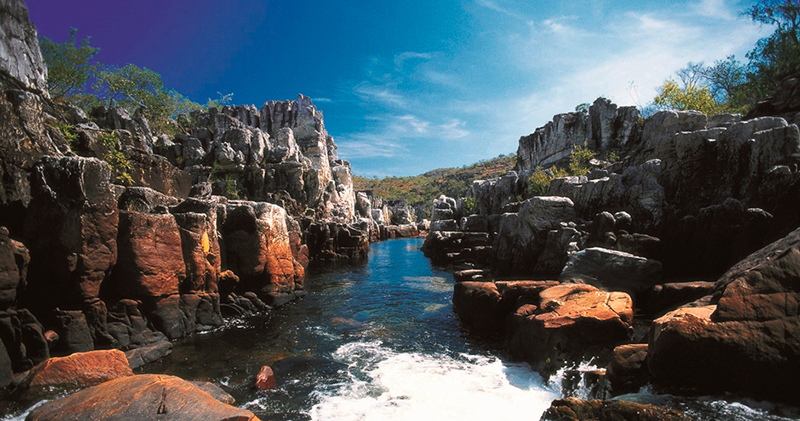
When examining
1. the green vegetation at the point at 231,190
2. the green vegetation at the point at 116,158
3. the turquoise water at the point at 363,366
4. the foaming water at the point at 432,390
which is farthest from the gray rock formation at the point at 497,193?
the green vegetation at the point at 116,158

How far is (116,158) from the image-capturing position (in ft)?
55.5

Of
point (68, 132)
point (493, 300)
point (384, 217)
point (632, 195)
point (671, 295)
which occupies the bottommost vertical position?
point (493, 300)

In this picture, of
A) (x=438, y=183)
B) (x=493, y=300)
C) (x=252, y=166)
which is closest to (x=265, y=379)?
(x=493, y=300)

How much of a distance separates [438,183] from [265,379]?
14148 centimetres

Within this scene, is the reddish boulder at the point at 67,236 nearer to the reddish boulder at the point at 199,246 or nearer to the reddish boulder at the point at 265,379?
the reddish boulder at the point at 199,246

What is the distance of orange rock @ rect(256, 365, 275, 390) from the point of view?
29.8 ft

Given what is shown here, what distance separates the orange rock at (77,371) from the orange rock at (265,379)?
2.92m

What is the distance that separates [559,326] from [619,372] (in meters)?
2.55

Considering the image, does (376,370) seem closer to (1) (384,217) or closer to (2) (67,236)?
(2) (67,236)

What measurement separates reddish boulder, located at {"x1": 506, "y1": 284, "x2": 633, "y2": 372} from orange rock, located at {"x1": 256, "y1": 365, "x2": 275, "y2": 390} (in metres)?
7.22

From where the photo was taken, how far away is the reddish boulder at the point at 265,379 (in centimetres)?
907

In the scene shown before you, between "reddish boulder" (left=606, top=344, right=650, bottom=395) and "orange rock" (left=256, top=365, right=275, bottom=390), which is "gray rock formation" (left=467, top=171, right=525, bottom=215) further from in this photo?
"orange rock" (left=256, top=365, right=275, bottom=390)

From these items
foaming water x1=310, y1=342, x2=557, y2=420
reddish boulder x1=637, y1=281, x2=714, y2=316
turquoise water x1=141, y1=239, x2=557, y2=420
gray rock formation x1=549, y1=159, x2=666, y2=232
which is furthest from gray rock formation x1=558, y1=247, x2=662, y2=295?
gray rock formation x1=549, y1=159, x2=666, y2=232

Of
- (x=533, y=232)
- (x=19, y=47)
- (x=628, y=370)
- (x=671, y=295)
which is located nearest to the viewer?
(x=628, y=370)
